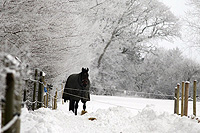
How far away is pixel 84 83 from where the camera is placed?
29.5 feet

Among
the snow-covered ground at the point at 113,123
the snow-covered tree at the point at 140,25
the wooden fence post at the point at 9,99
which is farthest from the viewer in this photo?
the snow-covered tree at the point at 140,25

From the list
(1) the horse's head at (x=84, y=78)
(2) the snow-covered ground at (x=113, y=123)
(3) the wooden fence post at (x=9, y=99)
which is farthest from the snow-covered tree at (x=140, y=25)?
(3) the wooden fence post at (x=9, y=99)

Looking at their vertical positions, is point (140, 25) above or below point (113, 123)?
above

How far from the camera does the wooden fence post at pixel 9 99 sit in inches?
76.4

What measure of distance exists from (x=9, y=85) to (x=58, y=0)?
17.5ft

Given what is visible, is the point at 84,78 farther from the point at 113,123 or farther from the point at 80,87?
the point at 113,123

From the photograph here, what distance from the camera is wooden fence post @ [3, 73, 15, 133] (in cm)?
194

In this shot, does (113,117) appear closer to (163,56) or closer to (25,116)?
(25,116)

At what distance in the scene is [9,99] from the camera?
6.46 feet

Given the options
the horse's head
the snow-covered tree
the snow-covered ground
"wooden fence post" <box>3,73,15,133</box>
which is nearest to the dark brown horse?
the horse's head

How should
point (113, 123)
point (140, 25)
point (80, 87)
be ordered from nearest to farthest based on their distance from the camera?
point (113, 123)
point (80, 87)
point (140, 25)

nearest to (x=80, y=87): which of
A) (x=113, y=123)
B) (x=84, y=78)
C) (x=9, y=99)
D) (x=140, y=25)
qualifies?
(x=84, y=78)

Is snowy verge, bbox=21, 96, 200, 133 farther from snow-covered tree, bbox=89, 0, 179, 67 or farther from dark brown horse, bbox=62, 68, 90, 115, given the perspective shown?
snow-covered tree, bbox=89, 0, 179, 67

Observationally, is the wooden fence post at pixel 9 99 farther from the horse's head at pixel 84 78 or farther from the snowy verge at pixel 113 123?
the horse's head at pixel 84 78
